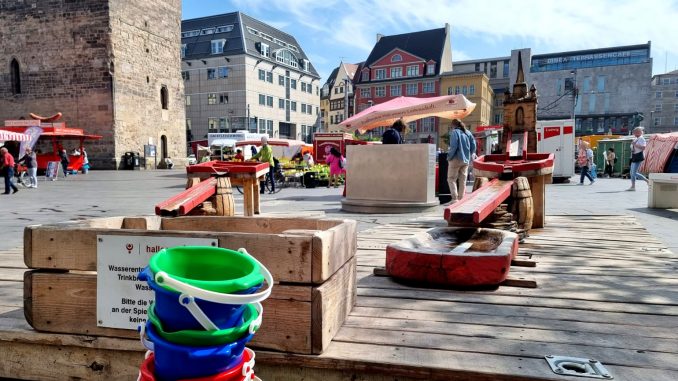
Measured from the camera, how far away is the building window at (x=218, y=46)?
59.0 meters

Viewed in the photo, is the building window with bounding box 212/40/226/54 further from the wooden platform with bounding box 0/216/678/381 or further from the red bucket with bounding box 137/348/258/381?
the red bucket with bounding box 137/348/258/381

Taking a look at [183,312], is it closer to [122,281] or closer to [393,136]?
[122,281]

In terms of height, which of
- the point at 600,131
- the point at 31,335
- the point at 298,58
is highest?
the point at 298,58

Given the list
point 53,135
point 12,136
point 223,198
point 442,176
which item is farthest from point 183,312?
point 53,135

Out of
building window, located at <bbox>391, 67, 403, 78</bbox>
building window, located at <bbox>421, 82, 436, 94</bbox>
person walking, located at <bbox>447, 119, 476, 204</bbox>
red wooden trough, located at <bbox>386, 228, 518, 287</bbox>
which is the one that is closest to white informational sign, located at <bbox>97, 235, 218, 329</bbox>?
red wooden trough, located at <bbox>386, 228, 518, 287</bbox>

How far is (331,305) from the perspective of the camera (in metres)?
2.20

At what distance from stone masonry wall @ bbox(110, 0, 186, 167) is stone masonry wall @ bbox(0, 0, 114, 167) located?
2.71 feet

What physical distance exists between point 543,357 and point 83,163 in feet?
93.7

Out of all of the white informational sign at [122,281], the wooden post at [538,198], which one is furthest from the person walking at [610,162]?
the white informational sign at [122,281]

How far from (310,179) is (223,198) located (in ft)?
39.9

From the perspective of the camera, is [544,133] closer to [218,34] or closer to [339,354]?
[339,354]

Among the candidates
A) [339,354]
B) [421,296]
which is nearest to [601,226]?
[421,296]

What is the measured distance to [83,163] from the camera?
85.9ft

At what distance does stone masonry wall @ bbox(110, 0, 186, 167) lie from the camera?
1179 inches
